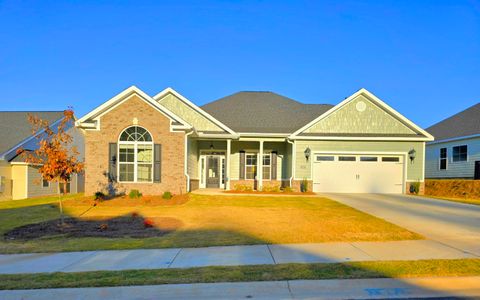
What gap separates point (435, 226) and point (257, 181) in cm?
1265

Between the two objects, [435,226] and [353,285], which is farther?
[435,226]

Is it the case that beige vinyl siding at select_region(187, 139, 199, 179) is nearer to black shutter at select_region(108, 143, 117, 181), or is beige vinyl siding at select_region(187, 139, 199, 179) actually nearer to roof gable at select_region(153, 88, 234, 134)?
roof gable at select_region(153, 88, 234, 134)

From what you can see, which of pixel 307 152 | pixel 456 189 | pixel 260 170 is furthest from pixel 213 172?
pixel 456 189

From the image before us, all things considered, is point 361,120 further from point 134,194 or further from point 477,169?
point 134,194

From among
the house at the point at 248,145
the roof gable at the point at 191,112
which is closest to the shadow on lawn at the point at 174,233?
the house at the point at 248,145

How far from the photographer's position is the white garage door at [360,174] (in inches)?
779

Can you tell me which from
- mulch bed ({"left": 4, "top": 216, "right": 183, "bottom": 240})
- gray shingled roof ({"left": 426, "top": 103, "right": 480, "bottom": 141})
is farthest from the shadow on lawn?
gray shingled roof ({"left": 426, "top": 103, "right": 480, "bottom": 141})

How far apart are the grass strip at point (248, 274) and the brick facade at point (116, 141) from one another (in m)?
10.6

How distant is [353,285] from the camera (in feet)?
17.0

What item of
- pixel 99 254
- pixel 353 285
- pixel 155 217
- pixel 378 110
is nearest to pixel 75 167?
pixel 155 217

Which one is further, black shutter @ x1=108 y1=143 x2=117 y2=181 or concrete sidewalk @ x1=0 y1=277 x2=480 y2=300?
black shutter @ x1=108 y1=143 x2=117 y2=181

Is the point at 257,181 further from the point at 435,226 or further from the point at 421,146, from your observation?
the point at 435,226

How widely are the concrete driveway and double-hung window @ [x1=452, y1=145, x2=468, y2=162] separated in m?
10.4

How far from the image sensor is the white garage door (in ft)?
65.0
